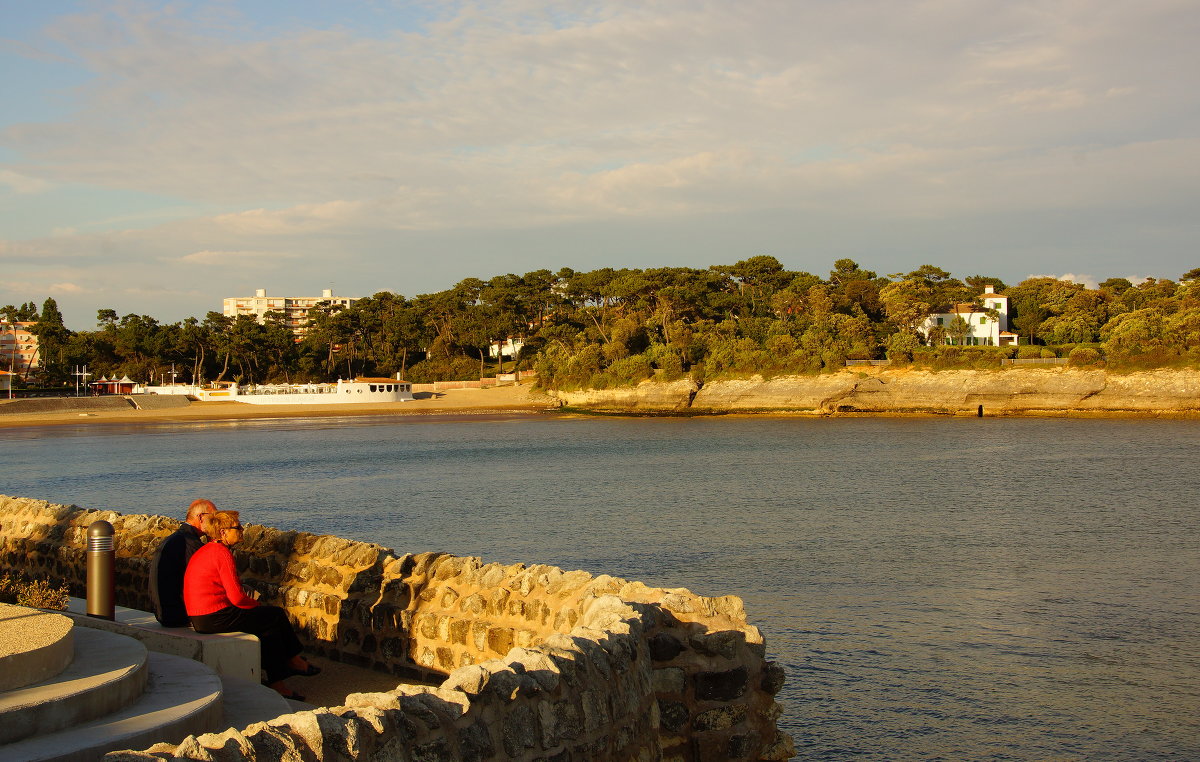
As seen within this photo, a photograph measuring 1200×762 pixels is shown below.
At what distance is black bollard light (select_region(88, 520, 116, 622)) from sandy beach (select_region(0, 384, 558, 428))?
7957cm

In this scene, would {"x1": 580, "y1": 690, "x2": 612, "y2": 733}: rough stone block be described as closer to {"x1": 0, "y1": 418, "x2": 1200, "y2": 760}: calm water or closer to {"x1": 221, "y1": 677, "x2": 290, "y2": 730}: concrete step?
{"x1": 221, "y1": 677, "x2": 290, "y2": 730}: concrete step

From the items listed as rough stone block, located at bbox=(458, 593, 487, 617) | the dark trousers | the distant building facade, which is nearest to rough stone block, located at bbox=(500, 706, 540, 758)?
rough stone block, located at bbox=(458, 593, 487, 617)

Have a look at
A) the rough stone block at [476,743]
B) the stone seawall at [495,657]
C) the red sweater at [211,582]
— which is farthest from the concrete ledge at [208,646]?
the rough stone block at [476,743]

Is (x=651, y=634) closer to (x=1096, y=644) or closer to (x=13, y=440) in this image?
A: (x=1096, y=644)

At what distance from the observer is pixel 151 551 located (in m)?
10.4

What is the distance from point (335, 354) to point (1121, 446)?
8894cm

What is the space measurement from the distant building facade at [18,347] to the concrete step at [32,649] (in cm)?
13234

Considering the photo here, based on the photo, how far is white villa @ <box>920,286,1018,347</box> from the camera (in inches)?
3359

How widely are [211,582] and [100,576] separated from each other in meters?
1.23

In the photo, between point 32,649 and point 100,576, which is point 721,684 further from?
point 100,576

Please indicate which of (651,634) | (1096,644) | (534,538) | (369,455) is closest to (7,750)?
(651,634)

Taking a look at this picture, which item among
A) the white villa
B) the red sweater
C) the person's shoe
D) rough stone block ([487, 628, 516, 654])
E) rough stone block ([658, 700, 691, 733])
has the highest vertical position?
the white villa

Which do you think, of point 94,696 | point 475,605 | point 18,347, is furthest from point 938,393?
point 18,347

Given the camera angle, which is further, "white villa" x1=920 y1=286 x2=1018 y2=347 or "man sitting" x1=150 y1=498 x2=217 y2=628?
"white villa" x1=920 y1=286 x2=1018 y2=347
